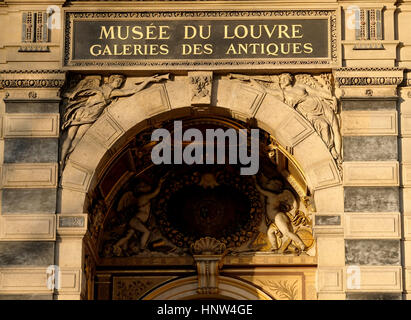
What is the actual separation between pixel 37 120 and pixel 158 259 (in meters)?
4.07

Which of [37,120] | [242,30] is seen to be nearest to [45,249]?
[37,120]

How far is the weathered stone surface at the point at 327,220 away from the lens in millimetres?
20422

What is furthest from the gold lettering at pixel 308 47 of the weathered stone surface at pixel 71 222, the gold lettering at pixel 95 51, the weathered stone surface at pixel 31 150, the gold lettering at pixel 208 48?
the weathered stone surface at pixel 71 222

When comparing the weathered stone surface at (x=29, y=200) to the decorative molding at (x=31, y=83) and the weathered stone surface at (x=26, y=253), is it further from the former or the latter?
the decorative molding at (x=31, y=83)

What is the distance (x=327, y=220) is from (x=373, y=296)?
1.53m

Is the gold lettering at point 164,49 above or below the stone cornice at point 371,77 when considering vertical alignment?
above

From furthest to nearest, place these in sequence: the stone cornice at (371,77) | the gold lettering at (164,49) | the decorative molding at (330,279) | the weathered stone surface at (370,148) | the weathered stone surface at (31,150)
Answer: the gold lettering at (164,49) < the stone cornice at (371,77) < the weathered stone surface at (31,150) < the weathered stone surface at (370,148) < the decorative molding at (330,279)

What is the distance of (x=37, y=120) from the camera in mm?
21109

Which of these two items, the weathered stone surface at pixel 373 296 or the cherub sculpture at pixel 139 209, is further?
the cherub sculpture at pixel 139 209

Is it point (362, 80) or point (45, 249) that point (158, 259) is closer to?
point (45, 249)

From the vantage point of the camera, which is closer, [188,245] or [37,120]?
[37,120]

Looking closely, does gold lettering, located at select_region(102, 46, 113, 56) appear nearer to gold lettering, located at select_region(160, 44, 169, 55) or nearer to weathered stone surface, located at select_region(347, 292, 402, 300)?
gold lettering, located at select_region(160, 44, 169, 55)

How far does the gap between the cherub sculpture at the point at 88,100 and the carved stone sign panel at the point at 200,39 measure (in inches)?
11.6

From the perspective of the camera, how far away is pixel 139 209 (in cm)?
2362
